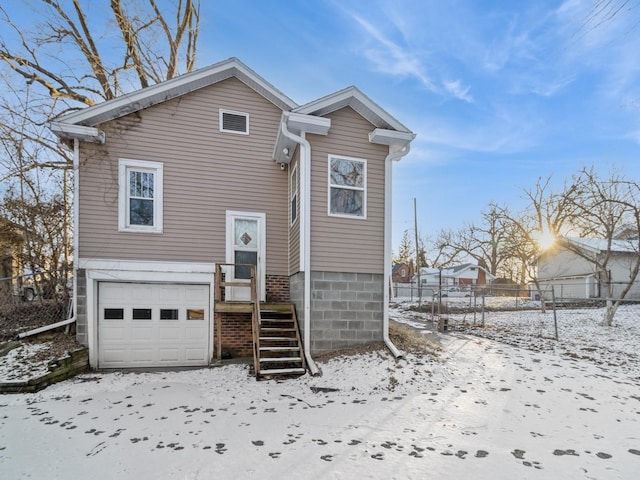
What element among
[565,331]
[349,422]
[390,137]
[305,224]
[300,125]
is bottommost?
[565,331]

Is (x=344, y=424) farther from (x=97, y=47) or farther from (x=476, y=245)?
(x=476, y=245)

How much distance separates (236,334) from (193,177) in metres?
3.75

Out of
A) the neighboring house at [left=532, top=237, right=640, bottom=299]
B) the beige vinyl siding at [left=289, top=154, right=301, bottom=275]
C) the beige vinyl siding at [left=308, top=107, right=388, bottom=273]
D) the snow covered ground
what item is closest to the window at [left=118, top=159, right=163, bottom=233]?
the beige vinyl siding at [left=289, top=154, right=301, bottom=275]

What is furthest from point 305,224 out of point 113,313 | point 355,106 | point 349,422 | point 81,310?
point 81,310

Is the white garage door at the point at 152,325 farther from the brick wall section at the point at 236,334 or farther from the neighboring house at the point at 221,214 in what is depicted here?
the brick wall section at the point at 236,334

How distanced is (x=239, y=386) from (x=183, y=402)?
0.98 meters

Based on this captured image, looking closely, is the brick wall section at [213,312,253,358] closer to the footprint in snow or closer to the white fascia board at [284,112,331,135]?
the white fascia board at [284,112,331,135]

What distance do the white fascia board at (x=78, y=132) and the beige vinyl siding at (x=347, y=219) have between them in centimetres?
449

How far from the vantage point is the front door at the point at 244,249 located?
26.4ft

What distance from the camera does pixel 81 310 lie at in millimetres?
7215

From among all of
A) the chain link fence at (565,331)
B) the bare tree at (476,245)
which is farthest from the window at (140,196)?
the bare tree at (476,245)

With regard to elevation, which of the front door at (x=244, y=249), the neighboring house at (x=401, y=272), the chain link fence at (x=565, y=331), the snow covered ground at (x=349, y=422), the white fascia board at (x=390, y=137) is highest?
the white fascia board at (x=390, y=137)

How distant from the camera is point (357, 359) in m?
6.59

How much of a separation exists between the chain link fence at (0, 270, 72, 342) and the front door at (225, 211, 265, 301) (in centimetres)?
375
